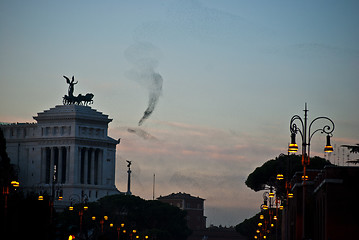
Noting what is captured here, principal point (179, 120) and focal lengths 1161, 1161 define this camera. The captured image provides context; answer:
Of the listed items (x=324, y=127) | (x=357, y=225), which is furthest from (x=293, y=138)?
(x=357, y=225)

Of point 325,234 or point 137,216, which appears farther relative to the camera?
point 137,216

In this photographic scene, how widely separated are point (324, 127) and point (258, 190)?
268 feet

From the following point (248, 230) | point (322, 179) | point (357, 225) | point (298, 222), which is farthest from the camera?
point (248, 230)

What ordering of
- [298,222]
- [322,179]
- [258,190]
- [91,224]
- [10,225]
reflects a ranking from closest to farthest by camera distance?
[322,179] < [10,225] < [298,222] < [258,190] < [91,224]

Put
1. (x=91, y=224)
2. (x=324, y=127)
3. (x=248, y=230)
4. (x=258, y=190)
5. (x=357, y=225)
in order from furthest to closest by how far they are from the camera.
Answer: (x=248, y=230) → (x=91, y=224) → (x=258, y=190) → (x=357, y=225) → (x=324, y=127)

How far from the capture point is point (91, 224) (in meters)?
166

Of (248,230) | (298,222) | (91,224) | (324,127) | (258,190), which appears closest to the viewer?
(324,127)

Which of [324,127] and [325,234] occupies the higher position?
[324,127]

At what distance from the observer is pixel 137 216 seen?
18575 centimetres

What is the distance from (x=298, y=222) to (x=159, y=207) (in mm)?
104041

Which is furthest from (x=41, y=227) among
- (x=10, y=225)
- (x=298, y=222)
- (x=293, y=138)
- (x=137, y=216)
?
(x=137, y=216)

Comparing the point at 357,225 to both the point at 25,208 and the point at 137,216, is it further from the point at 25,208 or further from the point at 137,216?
the point at 137,216

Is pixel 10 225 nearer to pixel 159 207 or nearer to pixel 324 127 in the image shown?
pixel 324 127

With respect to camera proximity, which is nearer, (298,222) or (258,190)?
(298,222)
